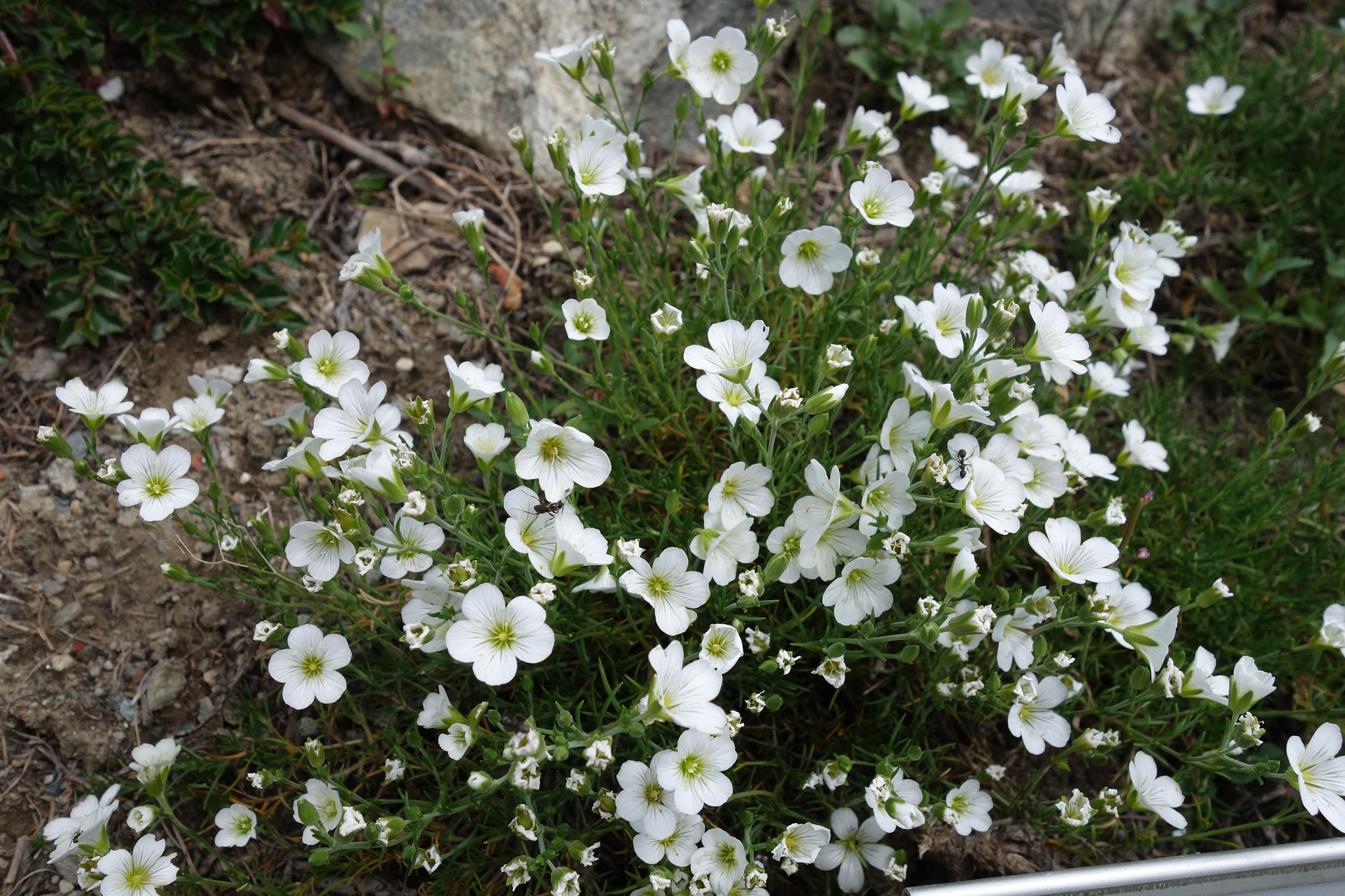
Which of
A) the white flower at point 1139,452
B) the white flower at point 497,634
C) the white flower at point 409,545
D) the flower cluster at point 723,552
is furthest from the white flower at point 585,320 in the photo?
the white flower at point 1139,452

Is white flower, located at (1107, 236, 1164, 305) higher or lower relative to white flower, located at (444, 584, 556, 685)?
higher

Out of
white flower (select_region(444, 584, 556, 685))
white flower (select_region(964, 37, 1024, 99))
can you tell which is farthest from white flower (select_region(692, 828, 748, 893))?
white flower (select_region(964, 37, 1024, 99))

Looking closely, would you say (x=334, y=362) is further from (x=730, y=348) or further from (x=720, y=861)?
(x=720, y=861)

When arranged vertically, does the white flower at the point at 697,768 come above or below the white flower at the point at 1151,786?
below

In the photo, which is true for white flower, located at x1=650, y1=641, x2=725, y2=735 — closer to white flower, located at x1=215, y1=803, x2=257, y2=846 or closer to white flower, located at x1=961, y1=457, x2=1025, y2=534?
white flower, located at x1=961, y1=457, x2=1025, y2=534

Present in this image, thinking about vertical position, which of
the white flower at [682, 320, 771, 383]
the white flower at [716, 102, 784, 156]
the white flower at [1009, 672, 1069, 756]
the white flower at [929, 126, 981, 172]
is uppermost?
the white flower at [929, 126, 981, 172]

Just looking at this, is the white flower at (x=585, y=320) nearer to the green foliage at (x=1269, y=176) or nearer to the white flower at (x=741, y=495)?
the white flower at (x=741, y=495)

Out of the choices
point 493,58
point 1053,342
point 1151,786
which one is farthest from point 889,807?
point 493,58
